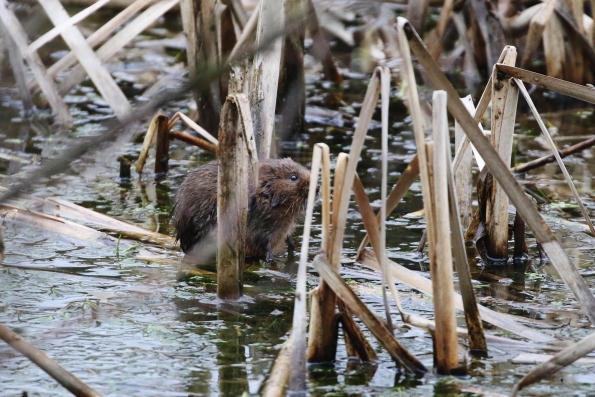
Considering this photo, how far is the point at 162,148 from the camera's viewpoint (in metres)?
6.70

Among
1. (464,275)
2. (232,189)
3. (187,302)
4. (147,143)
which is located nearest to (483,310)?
(464,275)

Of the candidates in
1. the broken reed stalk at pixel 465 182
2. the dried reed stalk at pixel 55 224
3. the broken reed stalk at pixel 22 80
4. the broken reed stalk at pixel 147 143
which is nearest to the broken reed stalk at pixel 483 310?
the broken reed stalk at pixel 465 182

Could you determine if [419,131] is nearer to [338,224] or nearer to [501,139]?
[338,224]

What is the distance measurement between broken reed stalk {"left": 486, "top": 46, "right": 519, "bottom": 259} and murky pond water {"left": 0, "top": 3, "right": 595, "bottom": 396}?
17 cm

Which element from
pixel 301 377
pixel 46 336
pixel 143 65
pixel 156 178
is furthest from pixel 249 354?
pixel 143 65

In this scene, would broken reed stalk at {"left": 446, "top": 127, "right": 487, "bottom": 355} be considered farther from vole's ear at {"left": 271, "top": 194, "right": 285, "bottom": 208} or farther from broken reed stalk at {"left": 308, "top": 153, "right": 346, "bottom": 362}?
vole's ear at {"left": 271, "top": 194, "right": 285, "bottom": 208}

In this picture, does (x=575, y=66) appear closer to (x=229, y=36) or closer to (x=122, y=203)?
(x=229, y=36)

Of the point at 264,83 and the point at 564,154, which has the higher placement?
the point at 264,83

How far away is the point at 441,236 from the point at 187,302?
1570mm

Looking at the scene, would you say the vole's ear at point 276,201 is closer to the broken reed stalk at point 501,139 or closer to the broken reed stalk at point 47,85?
the broken reed stalk at point 501,139

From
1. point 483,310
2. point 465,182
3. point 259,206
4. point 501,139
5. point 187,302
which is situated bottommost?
point 187,302

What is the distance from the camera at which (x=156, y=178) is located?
6.73m

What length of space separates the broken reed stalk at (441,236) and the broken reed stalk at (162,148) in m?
3.63

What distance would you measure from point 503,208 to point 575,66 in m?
4.34
